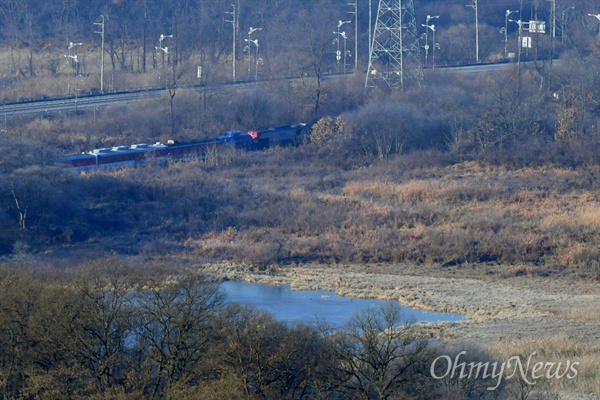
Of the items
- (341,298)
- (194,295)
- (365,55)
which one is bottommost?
(341,298)

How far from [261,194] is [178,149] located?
21.3 feet

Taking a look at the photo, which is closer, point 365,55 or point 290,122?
point 290,122

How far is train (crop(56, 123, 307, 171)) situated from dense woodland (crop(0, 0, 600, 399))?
2.92 feet

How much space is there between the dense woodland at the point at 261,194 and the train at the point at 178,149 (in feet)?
2.92

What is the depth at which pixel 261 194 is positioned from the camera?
3253 cm

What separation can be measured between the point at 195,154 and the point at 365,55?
21.6 metres

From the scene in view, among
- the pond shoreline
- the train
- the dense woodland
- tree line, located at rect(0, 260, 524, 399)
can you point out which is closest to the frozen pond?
the pond shoreline

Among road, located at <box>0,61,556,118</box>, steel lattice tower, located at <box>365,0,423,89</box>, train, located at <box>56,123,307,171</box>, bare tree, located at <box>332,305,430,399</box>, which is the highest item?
steel lattice tower, located at <box>365,0,423,89</box>

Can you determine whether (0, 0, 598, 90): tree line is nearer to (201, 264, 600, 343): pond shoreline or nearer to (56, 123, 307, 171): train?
(56, 123, 307, 171): train

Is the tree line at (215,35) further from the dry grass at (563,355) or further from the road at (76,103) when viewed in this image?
the dry grass at (563,355)

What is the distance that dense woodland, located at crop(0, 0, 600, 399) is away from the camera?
45.9 feet

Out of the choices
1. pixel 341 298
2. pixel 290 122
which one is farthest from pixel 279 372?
pixel 290 122

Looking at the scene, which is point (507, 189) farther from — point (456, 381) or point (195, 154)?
point (456, 381)

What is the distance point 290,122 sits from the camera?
44.3 m
